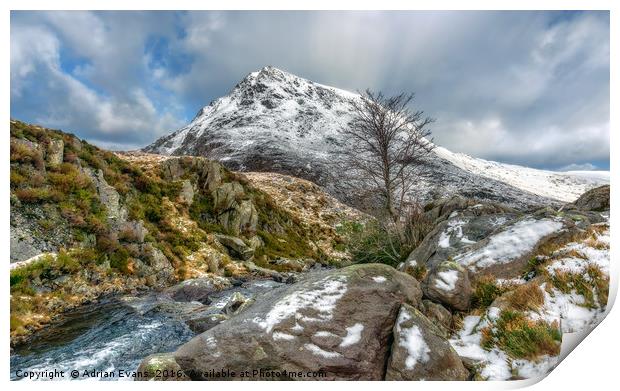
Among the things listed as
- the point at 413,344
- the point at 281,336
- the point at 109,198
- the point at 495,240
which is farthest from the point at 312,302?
the point at 109,198

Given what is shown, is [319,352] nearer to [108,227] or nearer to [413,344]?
[413,344]

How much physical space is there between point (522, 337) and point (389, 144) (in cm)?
1150

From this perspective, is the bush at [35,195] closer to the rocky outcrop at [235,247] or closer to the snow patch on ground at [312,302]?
the snow patch on ground at [312,302]

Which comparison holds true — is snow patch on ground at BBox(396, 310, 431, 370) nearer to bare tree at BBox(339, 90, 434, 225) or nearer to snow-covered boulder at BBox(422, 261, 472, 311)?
snow-covered boulder at BBox(422, 261, 472, 311)

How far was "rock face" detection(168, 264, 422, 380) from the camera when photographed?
505cm

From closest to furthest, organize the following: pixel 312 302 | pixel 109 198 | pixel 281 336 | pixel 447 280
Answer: pixel 281 336 → pixel 312 302 → pixel 447 280 → pixel 109 198

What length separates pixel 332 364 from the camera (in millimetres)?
5012

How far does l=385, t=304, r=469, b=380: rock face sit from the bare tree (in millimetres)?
8529

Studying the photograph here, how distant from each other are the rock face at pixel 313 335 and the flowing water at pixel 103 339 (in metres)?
3.31

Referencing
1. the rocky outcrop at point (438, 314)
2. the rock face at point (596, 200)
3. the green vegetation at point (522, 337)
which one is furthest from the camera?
the rock face at point (596, 200)

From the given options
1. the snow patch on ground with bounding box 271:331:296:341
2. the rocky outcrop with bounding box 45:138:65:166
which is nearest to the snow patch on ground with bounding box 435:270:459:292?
the snow patch on ground with bounding box 271:331:296:341

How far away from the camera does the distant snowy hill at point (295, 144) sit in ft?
299

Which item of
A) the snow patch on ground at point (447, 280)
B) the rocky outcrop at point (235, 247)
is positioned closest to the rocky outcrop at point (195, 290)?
the rocky outcrop at point (235, 247)

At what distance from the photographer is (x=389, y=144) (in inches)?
609
